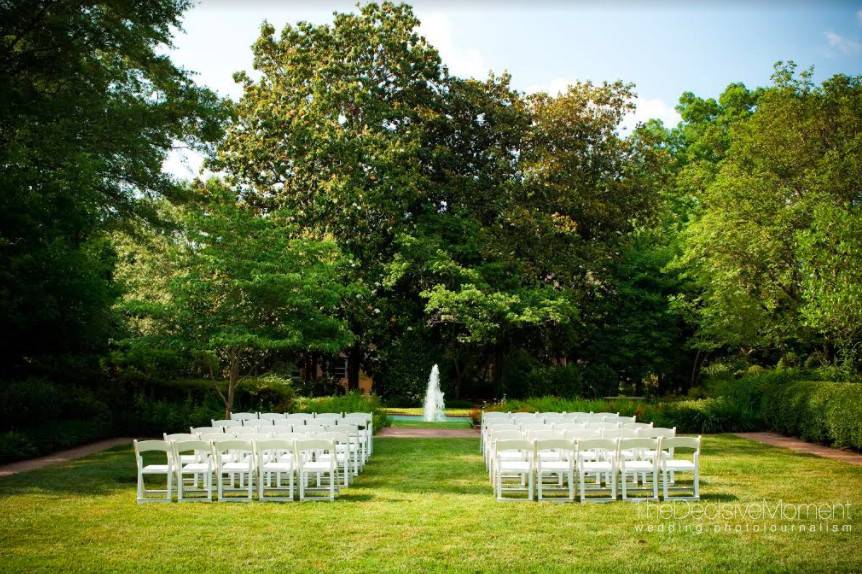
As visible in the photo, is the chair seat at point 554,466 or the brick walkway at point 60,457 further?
the brick walkway at point 60,457

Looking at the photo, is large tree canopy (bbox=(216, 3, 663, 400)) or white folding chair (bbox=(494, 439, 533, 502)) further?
large tree canopy (bbox=(216, 3, 663, 400))

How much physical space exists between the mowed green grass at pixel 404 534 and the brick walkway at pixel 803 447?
3811mm

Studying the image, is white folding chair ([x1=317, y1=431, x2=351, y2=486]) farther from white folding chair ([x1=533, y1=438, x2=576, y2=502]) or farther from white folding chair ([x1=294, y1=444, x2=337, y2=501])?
white folding chair ([x1=533, y1=438, x2=576, y2=502])

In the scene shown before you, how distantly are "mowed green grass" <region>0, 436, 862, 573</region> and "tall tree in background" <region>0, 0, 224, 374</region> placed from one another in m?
8.03

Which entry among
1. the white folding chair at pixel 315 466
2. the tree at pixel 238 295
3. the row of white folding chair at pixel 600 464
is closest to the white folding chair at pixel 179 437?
the white folding chair at pixel 315 466

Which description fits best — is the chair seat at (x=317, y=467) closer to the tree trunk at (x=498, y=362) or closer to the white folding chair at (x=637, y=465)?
the white folding chair at (x=637, y=465)

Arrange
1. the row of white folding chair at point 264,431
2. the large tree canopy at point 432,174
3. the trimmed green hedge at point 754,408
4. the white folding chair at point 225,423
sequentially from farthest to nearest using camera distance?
the large tree canopy at point 432,174
the trimmed green hedge at point 754,408
the white folding chair at point 225,423
the row of white folding chair at point 264,431

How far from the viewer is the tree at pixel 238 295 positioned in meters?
20.1

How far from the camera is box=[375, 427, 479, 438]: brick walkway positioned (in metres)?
22.1

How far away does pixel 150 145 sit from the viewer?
2303 centimetres

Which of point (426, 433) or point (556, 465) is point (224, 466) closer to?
point (556, 465)

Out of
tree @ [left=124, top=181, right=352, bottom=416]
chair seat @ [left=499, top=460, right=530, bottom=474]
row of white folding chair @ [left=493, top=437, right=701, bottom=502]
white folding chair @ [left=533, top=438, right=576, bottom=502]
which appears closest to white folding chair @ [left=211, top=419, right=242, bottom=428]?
tree @ [left=124, top=181, right=352, bottom=416]

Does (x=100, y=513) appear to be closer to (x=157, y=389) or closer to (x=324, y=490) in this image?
(x=324, y=490)

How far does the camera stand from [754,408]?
2389cm
